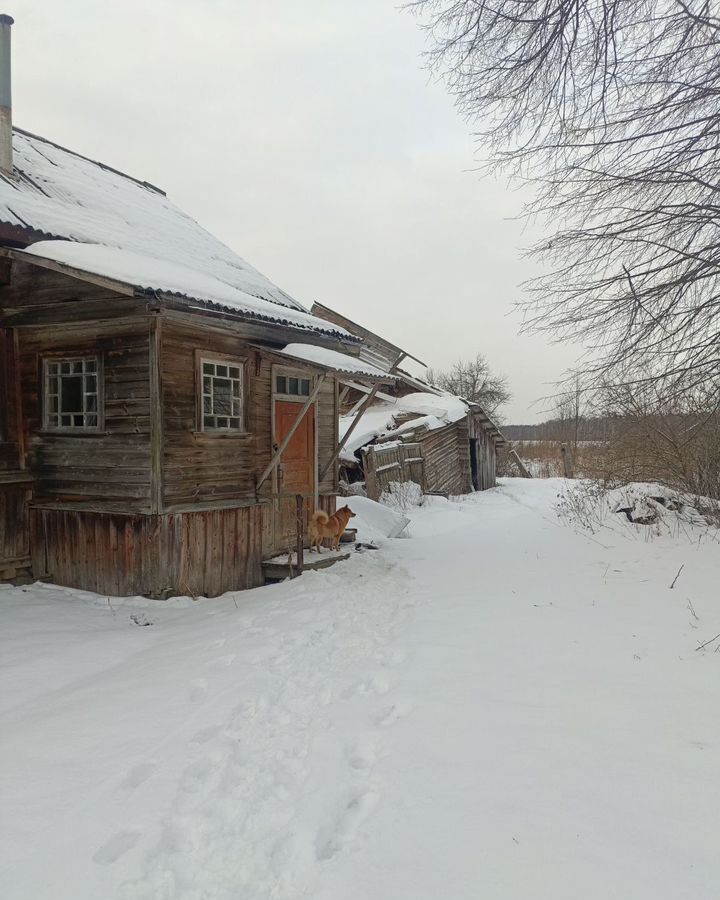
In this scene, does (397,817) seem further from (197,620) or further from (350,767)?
(197,620)

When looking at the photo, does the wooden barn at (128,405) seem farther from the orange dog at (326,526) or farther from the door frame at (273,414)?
the orange dog at (326,526)

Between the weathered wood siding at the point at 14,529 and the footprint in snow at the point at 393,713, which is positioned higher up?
the weathered wood siding at the point at 14,529

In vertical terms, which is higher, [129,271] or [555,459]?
[129,271]

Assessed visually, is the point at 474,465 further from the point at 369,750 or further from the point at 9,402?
the point at 369,750

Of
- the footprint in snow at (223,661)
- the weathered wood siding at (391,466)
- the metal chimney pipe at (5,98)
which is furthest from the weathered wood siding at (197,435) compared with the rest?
the weathered wood siding at (391,466)

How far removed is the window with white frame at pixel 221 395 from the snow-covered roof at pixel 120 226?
101 centimetres

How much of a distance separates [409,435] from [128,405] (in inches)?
464

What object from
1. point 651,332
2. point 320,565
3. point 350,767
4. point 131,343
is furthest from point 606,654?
point 131,343

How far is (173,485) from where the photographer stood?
744 cm

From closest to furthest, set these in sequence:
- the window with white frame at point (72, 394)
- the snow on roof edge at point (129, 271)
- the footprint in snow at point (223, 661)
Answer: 1. the footprint in snow at point (223, 661)
2. the snow on roof edge at point (129, 271)
3. the window with white frame at point (72, 394)

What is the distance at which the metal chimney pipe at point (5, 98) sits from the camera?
27.7 feet

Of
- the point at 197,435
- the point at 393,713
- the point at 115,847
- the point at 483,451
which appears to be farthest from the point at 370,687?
the point at 483,451

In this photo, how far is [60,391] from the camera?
7.93m

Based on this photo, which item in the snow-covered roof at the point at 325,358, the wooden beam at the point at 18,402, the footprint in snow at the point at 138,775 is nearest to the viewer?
the footprint in snow at the point at 138,775
